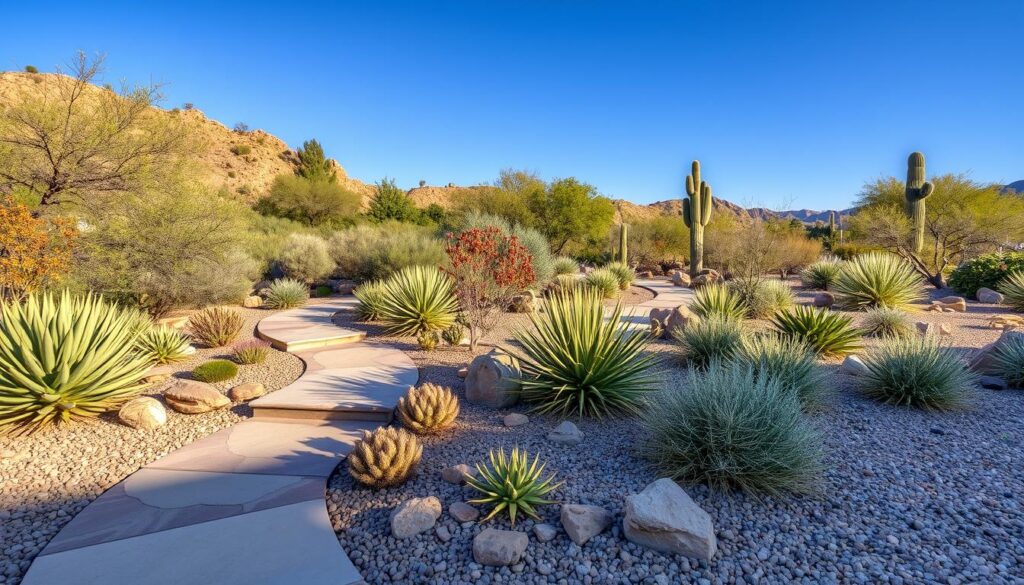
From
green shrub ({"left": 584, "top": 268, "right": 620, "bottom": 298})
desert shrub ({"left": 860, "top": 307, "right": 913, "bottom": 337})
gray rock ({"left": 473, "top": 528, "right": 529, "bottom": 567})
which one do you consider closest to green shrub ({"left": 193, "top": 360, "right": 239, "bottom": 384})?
gray rock ({"left": 473, "top": 528, "right": 529, "bottom": 567})

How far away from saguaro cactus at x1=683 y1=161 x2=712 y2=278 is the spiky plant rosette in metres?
16.1

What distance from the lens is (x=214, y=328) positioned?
26.8ft

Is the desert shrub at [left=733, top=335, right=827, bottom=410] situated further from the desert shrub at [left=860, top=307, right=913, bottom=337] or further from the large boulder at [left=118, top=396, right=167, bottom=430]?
the large boulder at [left=118, top=396, right=167, bottom=430]

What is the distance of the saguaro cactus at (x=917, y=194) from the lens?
17094 mm

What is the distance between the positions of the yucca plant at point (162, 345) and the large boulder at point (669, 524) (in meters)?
6.93

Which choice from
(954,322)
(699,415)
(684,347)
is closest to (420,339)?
(684,347)

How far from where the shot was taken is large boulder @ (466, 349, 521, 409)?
17.2ft

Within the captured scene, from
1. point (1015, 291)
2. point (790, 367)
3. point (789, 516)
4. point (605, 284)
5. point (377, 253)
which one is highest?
point (377, 253)

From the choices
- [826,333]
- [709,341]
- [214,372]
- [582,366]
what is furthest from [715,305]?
[214,372]

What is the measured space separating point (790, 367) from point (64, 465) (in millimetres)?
6885

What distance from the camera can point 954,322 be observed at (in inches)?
396

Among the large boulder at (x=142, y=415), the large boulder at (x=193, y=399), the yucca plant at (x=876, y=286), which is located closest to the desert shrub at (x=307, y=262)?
the large boulder at (x=193, y=399)

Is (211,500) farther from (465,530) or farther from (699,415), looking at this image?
(699,415)

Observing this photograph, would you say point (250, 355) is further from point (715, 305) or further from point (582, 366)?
point (715, 305)
